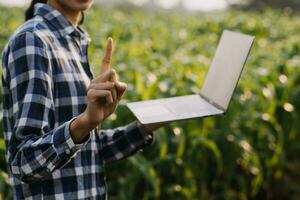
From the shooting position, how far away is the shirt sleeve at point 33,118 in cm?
151

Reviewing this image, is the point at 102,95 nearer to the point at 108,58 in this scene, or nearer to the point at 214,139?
the point at 108,58

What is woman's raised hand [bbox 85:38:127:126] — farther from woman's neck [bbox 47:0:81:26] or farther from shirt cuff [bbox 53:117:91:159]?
woman's neck [bbox 47:0:81:26]

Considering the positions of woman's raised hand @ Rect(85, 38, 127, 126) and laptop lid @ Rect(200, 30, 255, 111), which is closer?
woman's raised hand @ Rect(85, 38, 127, 126)

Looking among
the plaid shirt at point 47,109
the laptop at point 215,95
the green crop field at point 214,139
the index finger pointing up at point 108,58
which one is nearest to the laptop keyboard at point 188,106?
the laptop at point 215,95

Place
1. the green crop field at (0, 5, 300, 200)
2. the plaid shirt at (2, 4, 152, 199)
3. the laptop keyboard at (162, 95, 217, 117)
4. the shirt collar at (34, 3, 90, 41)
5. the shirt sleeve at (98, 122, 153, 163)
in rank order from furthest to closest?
the green crop field at (0, 5, 300, 200) → the shirt sleeve at (98, 122, 153, 163) → the laptop keyboard at (162, 95, 217, 117) → the shirt collar at (34, 3, 90, 41) → the plaid shirt at (2, 4, 152, 199)

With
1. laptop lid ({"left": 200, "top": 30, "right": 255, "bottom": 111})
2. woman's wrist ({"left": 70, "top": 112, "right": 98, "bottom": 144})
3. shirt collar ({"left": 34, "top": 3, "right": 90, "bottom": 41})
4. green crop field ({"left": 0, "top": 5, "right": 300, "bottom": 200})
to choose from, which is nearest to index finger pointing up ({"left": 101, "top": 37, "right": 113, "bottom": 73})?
woman's wrist ({"left": 70, "top": 112, "right": 98, "bottom": 144})

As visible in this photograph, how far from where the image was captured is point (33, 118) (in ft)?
5.01

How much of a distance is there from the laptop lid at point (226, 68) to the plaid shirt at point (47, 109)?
41 cm

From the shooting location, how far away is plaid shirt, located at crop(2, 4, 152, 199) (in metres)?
1.52

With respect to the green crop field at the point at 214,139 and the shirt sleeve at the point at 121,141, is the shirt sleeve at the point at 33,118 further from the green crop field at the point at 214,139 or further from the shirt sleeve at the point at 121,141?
the green crop field at the point at 214,139

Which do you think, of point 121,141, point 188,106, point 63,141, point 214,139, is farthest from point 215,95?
point 214,139

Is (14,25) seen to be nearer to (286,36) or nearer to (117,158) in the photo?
(286,36)

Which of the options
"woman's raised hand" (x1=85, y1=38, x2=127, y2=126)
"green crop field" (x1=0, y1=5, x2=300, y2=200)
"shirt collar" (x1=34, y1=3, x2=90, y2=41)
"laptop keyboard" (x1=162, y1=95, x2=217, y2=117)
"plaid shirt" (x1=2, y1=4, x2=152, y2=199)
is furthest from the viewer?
"green crop field" (x1=0, y1=5, x2=300, y2=200)

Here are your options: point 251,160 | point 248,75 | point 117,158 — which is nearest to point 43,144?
point 117,158
